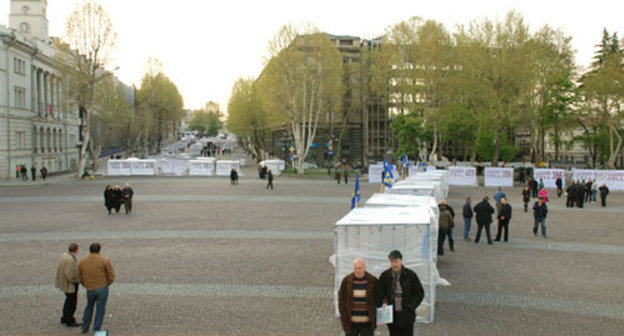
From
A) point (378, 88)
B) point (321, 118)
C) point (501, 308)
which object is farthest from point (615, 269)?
point (321, 118)

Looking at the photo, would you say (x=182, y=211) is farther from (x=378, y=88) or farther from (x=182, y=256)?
(x=378, y=88)

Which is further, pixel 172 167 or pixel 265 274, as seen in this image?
pixel 172 167

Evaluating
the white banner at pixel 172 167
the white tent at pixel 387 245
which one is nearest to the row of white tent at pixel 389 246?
the white tent at pixel 387 245

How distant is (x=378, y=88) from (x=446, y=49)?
28.4 ft

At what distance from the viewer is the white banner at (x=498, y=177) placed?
133ft

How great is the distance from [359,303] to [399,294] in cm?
58

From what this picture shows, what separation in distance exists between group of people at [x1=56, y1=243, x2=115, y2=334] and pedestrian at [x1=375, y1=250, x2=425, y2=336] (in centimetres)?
429

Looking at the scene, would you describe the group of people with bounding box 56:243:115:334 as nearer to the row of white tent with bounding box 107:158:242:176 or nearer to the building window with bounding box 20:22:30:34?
the row of white tent with bounding box 107:158:242:176

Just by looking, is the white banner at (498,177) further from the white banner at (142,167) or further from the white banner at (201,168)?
the white banner at (142,167)

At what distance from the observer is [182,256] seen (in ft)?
49.6

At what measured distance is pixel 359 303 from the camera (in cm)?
662

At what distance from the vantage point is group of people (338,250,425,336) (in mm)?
6598

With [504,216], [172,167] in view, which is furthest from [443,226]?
[172,167]

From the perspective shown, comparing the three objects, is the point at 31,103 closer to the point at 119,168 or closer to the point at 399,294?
the point at 119,168
